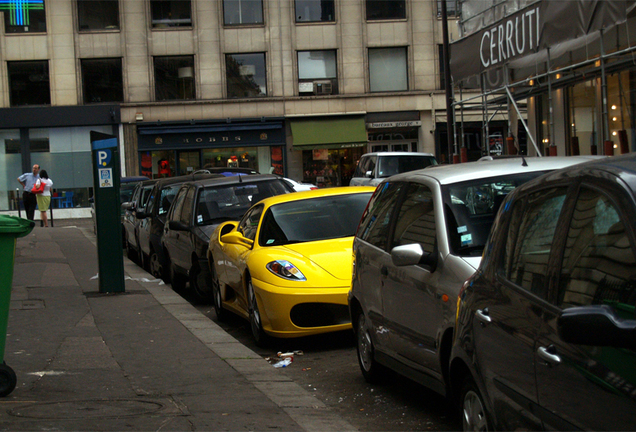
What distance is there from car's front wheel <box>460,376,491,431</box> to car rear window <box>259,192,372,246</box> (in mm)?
5036

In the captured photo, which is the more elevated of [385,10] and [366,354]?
[385,10]

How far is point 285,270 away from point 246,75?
30887 mm

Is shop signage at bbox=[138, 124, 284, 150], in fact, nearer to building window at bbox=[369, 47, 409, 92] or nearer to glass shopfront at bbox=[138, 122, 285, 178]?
glass shopfront at bbox=[138, 122, 285, 178]

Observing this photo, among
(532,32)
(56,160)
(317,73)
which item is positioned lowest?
(56,160)

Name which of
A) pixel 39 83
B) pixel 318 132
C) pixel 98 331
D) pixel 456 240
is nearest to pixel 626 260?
pixel 456 240

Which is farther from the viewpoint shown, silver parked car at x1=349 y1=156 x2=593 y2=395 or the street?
the street

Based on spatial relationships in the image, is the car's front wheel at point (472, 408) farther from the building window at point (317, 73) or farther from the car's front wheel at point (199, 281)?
the building window at point (317, 73)

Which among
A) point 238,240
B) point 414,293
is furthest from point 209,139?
point 414,293

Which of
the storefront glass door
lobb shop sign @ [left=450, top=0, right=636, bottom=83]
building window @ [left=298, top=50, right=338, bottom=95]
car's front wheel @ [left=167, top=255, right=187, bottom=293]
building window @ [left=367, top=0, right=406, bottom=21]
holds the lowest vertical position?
car's front wheel @ [left=167, top=255, right=187, bottom=293]

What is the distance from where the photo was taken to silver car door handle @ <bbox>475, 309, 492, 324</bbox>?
3.84 metres

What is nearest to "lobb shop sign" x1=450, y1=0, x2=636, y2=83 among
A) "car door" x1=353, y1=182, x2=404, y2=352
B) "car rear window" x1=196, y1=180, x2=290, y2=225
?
"car rear window" x1=196, y1=180, x2=290, y2=225

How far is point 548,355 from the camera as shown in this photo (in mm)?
3148

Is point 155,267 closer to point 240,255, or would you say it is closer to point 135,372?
point 240,255

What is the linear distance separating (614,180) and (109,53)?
1459 inches
